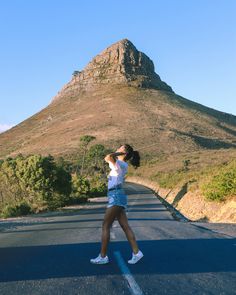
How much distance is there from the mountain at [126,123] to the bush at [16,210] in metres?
82.2

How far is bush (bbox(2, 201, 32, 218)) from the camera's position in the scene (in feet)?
112

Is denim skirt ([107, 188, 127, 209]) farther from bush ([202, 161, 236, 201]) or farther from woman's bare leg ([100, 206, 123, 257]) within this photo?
bush ([202, 161, 236, 201])

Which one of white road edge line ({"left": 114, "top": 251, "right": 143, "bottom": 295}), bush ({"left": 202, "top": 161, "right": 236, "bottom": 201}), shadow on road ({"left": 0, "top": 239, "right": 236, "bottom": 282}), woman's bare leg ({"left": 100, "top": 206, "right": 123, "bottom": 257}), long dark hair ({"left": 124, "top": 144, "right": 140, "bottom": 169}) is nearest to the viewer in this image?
white road edge line ({"left": 114, "top": 251, "right": 143, "bottom": 295})

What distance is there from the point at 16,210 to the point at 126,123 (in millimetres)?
107698

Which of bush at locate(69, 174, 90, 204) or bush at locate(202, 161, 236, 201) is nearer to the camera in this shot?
bush at locate(202, 161, 236, 201)

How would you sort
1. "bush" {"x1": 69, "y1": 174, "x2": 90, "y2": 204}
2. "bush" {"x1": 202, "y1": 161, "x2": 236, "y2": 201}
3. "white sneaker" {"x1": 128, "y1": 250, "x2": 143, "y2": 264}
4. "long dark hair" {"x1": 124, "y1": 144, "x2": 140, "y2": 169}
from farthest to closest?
"bush" {"x1": 69, "y1": 174, "x2": 90, "y2": 204}
"bush" {"x1": 202, "y1": 161, "x2": 236, "y2": 201}
"long dark hair" {"x1": 124, "y1": 144, "x2": 140, "y2": 169}
"white sneaker" {"x1": 128, "y1": 250, "x2": 143, "y2": 264}

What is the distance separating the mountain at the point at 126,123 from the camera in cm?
12794

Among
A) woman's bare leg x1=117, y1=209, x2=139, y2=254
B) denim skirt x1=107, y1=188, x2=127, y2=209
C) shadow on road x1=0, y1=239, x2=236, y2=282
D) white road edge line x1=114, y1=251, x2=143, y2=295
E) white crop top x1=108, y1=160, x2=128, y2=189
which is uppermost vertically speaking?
white crop top x1=108, y1=160, x2=128, y2=189

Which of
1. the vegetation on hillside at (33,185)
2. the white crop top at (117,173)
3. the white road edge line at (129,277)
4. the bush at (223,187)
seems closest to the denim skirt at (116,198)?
the white crop top at (117,173)

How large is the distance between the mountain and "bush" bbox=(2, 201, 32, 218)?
8224 cm

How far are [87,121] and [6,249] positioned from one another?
138441 millimetres

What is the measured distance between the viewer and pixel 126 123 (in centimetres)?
14188

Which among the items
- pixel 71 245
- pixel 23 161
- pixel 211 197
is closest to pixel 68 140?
pixel 23 161

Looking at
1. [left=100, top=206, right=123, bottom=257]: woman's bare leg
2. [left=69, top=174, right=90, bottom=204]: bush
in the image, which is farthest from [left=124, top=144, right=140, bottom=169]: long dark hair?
[left=69, top=174, right=90, bottom=204]: bush
